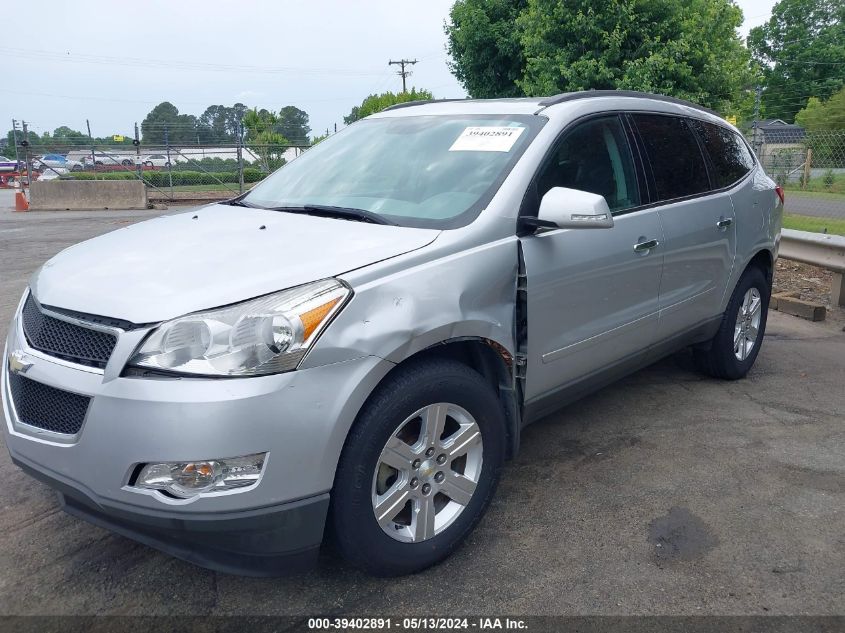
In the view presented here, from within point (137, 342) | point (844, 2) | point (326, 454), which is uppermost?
point (844, 2)

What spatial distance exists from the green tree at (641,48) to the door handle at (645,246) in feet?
27.6

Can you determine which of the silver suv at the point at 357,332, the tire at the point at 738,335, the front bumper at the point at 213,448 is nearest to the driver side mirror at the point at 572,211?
the silver suv at the point at 357,332

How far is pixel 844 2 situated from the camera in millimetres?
67500

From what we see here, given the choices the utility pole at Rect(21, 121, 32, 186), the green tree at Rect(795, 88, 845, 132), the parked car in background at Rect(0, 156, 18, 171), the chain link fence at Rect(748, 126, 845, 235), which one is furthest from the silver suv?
the parked car in background at Rect(0, 156, 18, 171)

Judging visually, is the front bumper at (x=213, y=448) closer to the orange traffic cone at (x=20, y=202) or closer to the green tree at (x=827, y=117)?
the orange traffic cone at (x=20, y=202)

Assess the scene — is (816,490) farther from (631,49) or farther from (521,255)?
(631,49)

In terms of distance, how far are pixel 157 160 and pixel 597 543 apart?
78.3ft

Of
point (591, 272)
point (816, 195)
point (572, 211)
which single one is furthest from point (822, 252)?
point (816, 195)

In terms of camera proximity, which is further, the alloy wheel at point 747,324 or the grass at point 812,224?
the grass at point 812,224

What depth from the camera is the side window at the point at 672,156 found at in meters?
3.90

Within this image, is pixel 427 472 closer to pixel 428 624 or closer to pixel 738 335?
pixel 428 624

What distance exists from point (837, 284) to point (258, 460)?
6.84m

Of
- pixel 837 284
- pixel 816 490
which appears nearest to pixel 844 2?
pixel 837 284

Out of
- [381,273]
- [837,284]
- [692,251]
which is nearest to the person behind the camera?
[381,273]
